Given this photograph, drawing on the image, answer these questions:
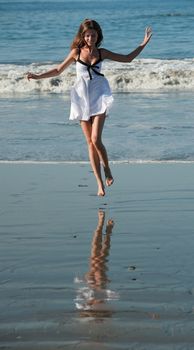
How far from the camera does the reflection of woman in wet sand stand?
4.46 metres

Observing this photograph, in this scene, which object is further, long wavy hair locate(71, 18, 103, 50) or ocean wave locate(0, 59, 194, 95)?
ocean wave locate(0, 59, 194, 95)

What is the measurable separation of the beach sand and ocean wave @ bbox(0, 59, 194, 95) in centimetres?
1088

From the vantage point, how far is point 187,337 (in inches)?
157

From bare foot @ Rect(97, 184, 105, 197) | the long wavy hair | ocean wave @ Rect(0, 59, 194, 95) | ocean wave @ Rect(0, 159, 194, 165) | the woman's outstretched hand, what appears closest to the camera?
the long wavy hair

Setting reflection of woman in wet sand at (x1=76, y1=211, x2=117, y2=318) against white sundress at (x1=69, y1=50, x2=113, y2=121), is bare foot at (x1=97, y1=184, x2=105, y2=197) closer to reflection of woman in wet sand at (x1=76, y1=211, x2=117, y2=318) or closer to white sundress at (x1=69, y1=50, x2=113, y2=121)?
white sundress at (x1=69, y1=50, x2=113, y2=121)

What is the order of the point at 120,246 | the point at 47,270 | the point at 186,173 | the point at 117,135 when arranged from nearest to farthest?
1. the point at 47,270
2. the point at 120,246
3. the point at 186,173
4. the point at 117,135

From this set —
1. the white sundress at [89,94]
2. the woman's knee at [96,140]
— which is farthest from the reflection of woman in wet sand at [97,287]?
the white sundress at [89,94]

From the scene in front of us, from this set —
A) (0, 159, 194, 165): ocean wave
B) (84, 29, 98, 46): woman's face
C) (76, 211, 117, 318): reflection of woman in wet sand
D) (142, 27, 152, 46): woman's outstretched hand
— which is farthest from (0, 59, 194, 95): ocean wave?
(76, 211, 117, 318): reflection of woman in wet sand

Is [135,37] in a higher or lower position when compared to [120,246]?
lower

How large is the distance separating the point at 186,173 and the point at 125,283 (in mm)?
4138

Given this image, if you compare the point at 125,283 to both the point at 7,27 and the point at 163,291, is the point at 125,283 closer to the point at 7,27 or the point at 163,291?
the point at 163,291

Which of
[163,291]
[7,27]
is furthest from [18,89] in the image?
[7,27]

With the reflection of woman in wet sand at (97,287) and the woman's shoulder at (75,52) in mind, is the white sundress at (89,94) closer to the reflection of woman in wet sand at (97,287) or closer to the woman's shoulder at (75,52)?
the woman's shoulder at (75,52)

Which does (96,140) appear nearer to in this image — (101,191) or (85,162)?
(101,191)
